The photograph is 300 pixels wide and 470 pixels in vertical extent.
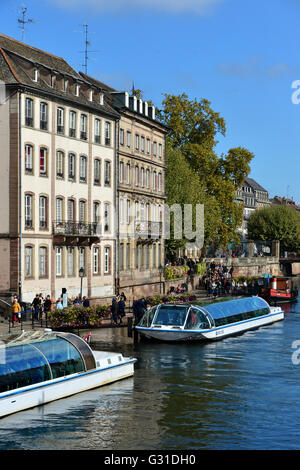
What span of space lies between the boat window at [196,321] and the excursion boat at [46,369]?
10.1 m

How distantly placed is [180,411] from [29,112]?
27.3 m

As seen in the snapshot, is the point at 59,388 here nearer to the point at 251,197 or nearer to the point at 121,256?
the point at 121,256

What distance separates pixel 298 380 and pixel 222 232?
5231 cm

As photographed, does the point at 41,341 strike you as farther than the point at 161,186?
No

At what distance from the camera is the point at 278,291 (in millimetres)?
69688

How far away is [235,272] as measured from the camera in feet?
308

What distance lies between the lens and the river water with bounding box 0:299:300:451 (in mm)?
20734

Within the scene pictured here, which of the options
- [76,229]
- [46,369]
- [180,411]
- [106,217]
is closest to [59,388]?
[46,369]

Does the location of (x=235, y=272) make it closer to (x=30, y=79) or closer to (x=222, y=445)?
(x=30, y=79)

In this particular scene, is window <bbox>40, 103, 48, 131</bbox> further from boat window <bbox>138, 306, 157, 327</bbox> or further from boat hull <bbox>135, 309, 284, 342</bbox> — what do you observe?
boat hull <bbox>135, 309, 284, 342</bbox>

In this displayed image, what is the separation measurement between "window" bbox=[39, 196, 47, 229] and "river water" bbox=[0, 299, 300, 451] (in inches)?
589

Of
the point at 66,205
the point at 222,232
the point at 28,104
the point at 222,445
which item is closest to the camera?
the point at 222,445

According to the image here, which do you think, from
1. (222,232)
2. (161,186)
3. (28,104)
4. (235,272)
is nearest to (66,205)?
(28,104)
